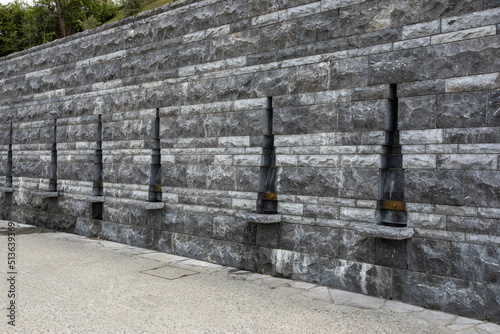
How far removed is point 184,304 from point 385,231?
2.56 m

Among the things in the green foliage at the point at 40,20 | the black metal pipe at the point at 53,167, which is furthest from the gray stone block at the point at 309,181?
the green foliage at the point at 40,20

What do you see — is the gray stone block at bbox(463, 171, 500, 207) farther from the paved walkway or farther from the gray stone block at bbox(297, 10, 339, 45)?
the gray stone block at bbox(297, 10, 339, 45)

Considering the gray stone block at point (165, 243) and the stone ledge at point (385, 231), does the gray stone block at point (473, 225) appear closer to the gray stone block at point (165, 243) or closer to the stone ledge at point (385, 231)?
the stone ledge at point (385, 231)

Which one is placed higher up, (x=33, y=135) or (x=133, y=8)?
(x=133, y=8)

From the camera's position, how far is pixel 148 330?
4441 millimetres

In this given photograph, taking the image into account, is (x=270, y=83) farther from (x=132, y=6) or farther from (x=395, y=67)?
(x=132, y=6)

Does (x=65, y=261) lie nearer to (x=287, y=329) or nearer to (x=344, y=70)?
(x=287, y=329)

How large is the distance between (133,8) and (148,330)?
27.3 meters

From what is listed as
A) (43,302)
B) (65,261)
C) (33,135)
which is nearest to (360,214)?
(43,302)

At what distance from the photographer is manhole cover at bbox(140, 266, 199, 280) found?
21.9 feet

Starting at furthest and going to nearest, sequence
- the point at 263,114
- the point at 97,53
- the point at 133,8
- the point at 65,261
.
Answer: the point at 133,8, the point at 97,53, the point at 65,261, the point at 263,114

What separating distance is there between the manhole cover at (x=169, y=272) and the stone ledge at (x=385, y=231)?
8.96 feet

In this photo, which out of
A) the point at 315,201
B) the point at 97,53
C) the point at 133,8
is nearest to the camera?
the point at 315,201

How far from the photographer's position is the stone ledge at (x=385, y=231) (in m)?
5.30
